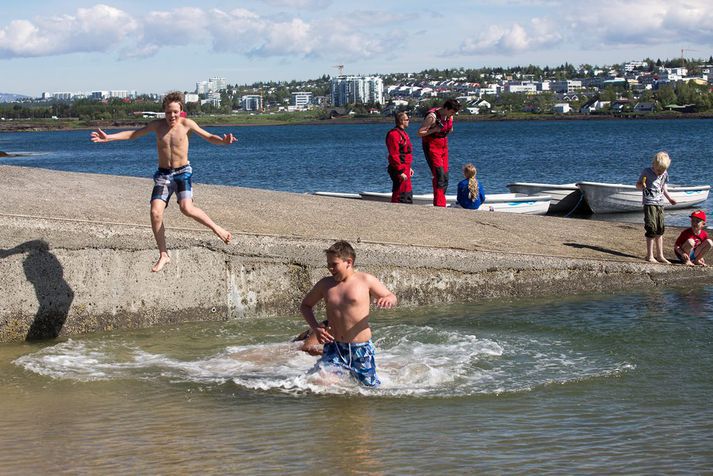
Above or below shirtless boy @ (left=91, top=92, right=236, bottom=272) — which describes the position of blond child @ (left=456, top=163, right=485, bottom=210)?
below

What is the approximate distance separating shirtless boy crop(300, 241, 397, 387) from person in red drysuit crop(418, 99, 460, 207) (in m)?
6.79

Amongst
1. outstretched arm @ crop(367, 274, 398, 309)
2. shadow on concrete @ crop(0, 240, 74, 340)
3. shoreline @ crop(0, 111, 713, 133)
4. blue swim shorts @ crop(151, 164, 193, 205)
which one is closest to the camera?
outstretched arm @ crop(367, 274, 398, 309)

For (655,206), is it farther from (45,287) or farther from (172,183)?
(45,287)

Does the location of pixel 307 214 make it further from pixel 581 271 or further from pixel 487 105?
pixel 487 105

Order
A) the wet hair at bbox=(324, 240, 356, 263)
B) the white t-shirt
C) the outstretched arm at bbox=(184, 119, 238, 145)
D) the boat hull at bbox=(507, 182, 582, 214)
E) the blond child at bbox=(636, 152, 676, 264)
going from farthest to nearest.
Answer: the boat hull at bbox=(507, 182, 582, 214)
the white t-shirt
the blond child at bbox=(636, 152, 676, 264)
the outstretched arm at bbox=(184, 119, 238, 145)
the wet hair at bbox=(324, 240, 356, 263)

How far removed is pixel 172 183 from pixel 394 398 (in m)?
3.13

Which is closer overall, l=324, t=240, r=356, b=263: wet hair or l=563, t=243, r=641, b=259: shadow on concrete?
l=324, t=240, r=356, b=263: wet hair

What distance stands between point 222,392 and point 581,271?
540 centimetres

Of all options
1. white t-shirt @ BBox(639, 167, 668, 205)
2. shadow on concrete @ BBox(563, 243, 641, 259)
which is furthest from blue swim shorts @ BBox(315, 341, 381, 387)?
white t-shirt @ BBox(639, 167, 668, 205)

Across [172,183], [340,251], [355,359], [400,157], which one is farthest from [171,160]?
[400,157]

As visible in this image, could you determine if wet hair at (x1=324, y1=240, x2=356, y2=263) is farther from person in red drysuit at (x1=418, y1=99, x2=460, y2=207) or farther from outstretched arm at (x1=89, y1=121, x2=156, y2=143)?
person in red drysuit at (x1=418, y1=99, x2=460, y2=207)

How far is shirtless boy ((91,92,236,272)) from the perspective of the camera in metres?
9.77

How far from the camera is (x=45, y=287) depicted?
10.3m

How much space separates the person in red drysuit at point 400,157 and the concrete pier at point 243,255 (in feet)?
5.07
